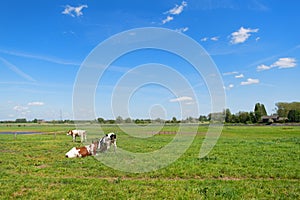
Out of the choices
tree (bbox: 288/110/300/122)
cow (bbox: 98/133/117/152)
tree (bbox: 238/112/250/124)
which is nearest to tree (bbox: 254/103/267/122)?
tree (bbox: 238/112/250/124)

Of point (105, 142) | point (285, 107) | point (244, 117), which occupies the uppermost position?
point (285, 107)

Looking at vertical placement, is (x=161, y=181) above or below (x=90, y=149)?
below

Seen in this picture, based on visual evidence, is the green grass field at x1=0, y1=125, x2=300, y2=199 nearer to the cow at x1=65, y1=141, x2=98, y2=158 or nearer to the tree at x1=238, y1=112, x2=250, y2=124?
the cow at x1=65, y1=141, x2=98, y2=158

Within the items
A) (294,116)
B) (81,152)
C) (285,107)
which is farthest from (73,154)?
(285,107)

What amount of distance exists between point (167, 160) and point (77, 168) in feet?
15.3

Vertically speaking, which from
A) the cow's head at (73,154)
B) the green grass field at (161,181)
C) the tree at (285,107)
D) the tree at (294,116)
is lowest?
the green grass field at (161,181)

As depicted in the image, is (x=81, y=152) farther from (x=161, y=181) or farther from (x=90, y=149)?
(x=161, y=181)

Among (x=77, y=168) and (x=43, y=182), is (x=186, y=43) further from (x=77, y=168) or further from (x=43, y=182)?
(x=43, y=182)

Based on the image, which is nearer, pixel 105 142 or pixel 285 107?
pixel 105 142

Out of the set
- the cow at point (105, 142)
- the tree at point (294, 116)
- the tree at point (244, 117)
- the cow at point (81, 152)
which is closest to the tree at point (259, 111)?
the tree at point (244, 117)

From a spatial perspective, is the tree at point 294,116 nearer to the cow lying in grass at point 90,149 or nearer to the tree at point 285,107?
the tree at point 285,107

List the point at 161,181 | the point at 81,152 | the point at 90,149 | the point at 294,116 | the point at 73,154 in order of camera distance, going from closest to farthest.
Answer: the point at 161,181 → the point at 73,154 → the point at 81,152 → the point at 90,149 → the point at 294,116

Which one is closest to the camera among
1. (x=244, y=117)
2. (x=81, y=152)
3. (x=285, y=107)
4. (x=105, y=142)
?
(x=81, y=152)

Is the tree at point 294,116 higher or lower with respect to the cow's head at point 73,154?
higher
